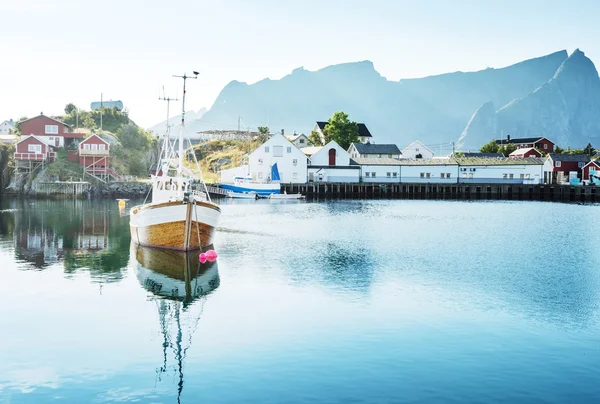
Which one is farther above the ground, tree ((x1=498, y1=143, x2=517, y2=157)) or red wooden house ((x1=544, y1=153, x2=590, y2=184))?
tree ((x1=498, y1=143, x2=517, y2=157))

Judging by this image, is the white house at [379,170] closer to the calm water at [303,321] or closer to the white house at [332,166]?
the white house at [332,166]

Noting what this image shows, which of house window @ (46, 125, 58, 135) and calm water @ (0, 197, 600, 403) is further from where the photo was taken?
house window @ (46, 125, 58, 135)

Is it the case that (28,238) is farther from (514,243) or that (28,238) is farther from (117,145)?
(117,145)

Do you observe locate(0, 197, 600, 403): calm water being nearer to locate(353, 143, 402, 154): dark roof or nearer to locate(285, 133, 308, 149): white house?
locate(353, 143, 402, 154): dark roof

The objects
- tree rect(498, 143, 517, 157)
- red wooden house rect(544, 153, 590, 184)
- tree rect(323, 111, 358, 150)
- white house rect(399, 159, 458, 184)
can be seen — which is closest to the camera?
white house rect(399, 159, 458, 184)

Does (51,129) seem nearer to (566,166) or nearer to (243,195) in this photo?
(243,195)

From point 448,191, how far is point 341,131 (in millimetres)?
26842

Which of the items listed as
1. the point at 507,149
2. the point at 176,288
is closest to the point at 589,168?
the point at 507,149

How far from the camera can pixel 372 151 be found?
10894 centimetres

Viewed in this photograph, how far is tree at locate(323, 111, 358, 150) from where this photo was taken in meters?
112

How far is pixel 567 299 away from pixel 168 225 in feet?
70.5

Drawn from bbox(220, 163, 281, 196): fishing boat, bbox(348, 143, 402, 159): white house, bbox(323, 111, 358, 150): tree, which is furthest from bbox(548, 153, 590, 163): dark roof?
bbox(220, 163, 281, 196): fishing boat

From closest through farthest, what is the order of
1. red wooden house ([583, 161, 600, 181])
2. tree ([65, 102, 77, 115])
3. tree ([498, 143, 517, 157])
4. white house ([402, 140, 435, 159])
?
red wooden house ([583, 161, 600, 181]) < tree ([65, 102, 77, 115]) < white house ([402, 140, 435, 159]) < tree ([498, 143, 517, 157])

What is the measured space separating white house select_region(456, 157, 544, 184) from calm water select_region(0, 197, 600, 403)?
5793cm
